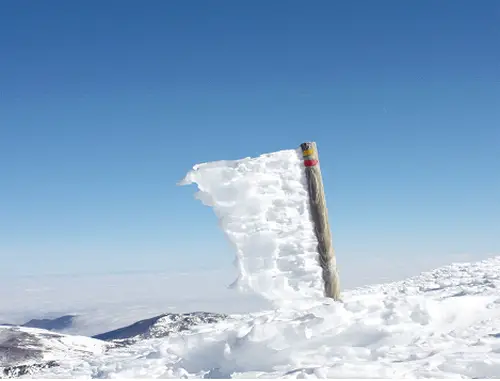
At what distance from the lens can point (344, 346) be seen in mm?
7512

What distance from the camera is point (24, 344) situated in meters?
71.7

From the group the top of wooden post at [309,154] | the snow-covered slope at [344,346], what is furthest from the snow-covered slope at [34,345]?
the top of wooden post at [309,154]

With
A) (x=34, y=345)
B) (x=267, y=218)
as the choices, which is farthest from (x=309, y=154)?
(x=34, y=345)

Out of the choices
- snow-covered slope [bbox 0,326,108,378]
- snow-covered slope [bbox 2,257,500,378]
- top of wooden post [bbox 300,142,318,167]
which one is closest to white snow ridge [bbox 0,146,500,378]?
snow-covered slope [bbox 2,257,500,378]

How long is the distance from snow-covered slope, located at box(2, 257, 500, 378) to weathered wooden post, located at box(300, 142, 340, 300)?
2.13ft

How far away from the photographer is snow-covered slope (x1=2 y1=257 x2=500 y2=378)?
20.4 ft

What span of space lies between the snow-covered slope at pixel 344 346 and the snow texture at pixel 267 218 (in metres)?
0.68

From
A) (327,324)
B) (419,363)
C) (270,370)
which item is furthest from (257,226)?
(419,363)

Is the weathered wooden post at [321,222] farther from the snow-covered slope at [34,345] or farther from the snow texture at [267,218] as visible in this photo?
the snow-covered slope at [34,345]

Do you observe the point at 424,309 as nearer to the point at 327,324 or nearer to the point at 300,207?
the point at 327,324

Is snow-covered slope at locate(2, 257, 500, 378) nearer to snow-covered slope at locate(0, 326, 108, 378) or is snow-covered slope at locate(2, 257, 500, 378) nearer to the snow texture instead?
the snow texture

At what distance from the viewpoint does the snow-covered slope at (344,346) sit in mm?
6211

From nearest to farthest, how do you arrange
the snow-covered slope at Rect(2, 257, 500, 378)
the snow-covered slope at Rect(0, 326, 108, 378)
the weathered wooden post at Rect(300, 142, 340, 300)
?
the snow-covered slope at Rect(2, 257, 500, 378)
the weathered wooden post at Rect(300, 142, 340, 300)
the snow-covered slope at Rect(0, 326, 108, 378)

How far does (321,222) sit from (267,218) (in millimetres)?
1285
